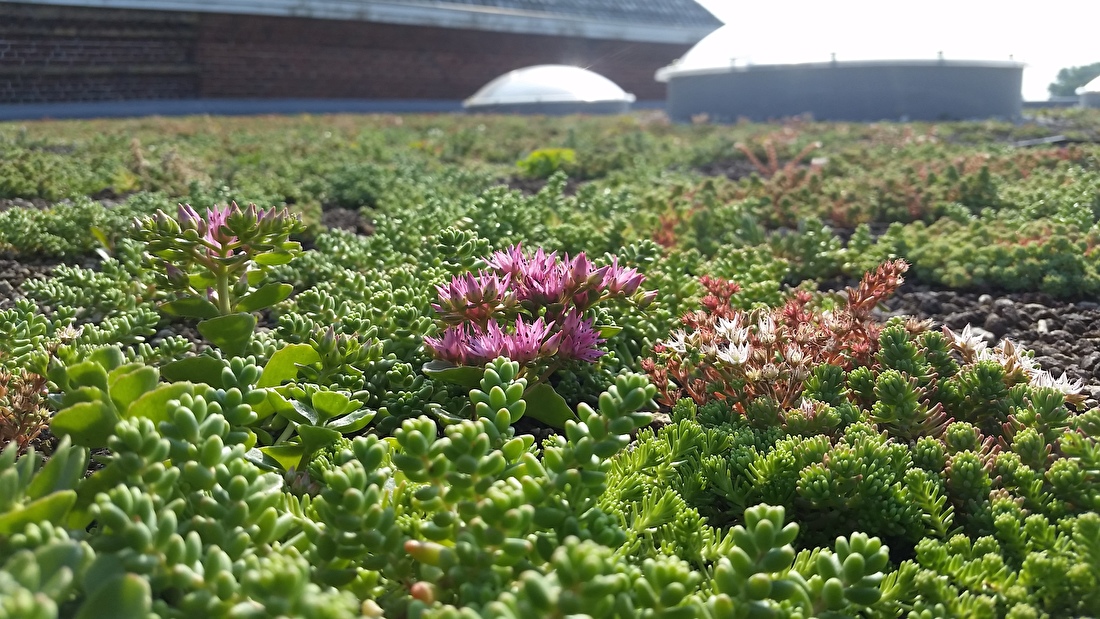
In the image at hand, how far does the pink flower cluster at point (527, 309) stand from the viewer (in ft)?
7.25

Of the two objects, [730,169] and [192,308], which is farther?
[730,169]

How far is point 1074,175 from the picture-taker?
17.9 ft

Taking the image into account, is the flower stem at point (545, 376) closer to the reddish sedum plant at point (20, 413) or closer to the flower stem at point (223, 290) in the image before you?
the flower stem at point (223, 290)

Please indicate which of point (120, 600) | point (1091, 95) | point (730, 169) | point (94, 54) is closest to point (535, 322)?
point (120, 600)

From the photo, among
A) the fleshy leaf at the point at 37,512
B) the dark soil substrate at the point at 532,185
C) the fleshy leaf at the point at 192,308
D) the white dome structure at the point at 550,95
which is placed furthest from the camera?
the white dome structure at the point at 550,95

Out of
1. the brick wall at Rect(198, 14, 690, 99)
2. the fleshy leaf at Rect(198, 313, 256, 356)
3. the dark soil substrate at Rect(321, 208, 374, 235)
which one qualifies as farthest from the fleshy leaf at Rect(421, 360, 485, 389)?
the brick wall at Rect(198, 14, 690, 99)

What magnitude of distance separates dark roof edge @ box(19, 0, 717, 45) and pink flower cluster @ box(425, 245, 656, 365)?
17048 millimetres

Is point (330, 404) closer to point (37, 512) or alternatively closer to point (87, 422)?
point (87, 422)

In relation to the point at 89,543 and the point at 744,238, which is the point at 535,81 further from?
the point at 89,543

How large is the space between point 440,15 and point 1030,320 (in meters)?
20.3

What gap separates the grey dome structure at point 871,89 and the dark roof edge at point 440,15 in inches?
312

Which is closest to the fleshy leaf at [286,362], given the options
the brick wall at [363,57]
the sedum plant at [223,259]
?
the sedum plant at [223,259]

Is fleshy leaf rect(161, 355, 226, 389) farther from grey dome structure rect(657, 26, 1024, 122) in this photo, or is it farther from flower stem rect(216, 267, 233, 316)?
grey dome structure rect(657, 26, 1024, 122)

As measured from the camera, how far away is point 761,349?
96.0 inches
